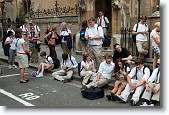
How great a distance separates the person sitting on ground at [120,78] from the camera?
23.7 ft

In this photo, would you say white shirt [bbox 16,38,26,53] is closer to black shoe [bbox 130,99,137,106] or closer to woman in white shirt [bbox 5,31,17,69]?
woman in white shirt [bbox 5,31,17,69]

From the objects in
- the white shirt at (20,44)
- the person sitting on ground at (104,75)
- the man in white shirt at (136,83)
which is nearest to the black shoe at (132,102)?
the man in white shirt at (136,83)

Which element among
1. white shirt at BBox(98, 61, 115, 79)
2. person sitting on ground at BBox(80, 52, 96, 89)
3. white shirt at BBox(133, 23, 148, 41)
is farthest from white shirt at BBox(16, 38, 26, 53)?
white shirt at BBox(133, 23, 148, 41)

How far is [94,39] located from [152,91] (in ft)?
9.92

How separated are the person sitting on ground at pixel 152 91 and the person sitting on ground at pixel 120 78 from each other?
0.76 m

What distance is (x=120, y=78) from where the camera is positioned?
24.2 feet

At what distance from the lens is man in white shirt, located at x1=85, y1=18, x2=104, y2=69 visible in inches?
353

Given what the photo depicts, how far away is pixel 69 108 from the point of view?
664 centimetres

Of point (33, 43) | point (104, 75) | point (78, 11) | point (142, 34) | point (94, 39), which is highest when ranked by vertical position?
point (78, 11)

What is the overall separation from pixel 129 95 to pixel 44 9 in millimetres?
17302

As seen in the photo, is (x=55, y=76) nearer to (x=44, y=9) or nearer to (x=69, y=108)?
→ (x=69, y=108)

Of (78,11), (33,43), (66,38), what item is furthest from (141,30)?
(78,11)

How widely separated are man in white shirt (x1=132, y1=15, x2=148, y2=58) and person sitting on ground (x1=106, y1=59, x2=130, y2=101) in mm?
2691

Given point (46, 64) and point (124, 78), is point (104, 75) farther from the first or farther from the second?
point (46, 64)
